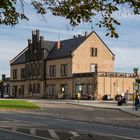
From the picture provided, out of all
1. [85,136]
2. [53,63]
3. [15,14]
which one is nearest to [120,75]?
[53,63]

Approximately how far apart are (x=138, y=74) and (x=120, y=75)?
214 inches

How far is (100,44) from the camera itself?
342 ft

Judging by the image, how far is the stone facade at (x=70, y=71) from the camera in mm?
95188

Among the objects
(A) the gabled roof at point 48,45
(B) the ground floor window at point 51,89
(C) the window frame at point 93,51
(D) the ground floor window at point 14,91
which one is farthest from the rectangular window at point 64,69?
(D) the ground floor window at point 14,91

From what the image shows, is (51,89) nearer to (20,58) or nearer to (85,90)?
(85,90)

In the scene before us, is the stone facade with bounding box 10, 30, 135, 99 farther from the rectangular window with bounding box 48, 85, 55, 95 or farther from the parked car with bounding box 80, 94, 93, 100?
the parked car with bounding box 80, 94, 93, 100

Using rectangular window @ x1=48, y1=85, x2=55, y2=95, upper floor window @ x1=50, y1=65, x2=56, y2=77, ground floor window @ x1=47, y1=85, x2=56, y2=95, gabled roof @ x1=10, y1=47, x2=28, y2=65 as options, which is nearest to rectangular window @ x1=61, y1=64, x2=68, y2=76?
upper floor window @ x1=50, y1=65, x2=56, y2=77

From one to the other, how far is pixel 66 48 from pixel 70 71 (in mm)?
6228

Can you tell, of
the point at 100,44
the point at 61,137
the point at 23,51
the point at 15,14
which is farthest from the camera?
the point at 23,51

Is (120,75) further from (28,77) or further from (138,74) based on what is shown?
(28,77)

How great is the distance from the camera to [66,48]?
106 m

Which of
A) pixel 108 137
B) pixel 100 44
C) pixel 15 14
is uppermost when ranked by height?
pixel 100 44

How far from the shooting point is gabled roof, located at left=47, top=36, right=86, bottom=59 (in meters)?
102

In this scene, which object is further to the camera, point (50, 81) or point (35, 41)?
point (35, 41)
